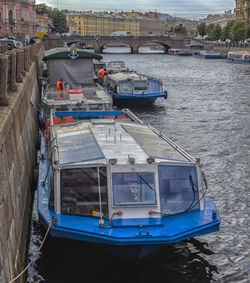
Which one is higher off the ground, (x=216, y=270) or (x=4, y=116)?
(x=4, y=116)

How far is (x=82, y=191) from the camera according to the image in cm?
906

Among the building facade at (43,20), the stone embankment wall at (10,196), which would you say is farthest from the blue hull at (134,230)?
the building facade at (43,20)

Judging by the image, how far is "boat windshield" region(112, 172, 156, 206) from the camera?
29.3 ft

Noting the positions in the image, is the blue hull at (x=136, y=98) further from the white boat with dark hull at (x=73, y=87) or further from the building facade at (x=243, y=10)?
the building facade at (x=243, y=10)

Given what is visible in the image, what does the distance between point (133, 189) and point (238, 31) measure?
338 feet

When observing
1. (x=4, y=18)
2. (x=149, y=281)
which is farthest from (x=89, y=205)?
(x=4, y=18)

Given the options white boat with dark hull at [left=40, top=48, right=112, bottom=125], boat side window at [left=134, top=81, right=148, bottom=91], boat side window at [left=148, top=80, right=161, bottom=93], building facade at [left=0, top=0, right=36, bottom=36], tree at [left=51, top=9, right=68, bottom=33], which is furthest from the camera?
tree at [left=51, top=9, right=68, bottom=33]

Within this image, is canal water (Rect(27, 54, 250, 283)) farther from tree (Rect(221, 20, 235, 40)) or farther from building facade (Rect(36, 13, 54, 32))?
building facade (Rect(36, 13, 54, 32))

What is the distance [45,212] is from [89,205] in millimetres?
979

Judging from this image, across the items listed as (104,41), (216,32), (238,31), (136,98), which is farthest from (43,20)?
(136,98)

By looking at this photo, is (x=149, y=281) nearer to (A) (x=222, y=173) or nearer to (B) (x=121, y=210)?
(B) (x=121, y=210)

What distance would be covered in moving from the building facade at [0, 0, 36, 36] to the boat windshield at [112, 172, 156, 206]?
83.5m

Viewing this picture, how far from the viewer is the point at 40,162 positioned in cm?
1239

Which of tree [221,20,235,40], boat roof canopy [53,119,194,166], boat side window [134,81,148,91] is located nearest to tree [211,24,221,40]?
tree [221,20,235,40]
